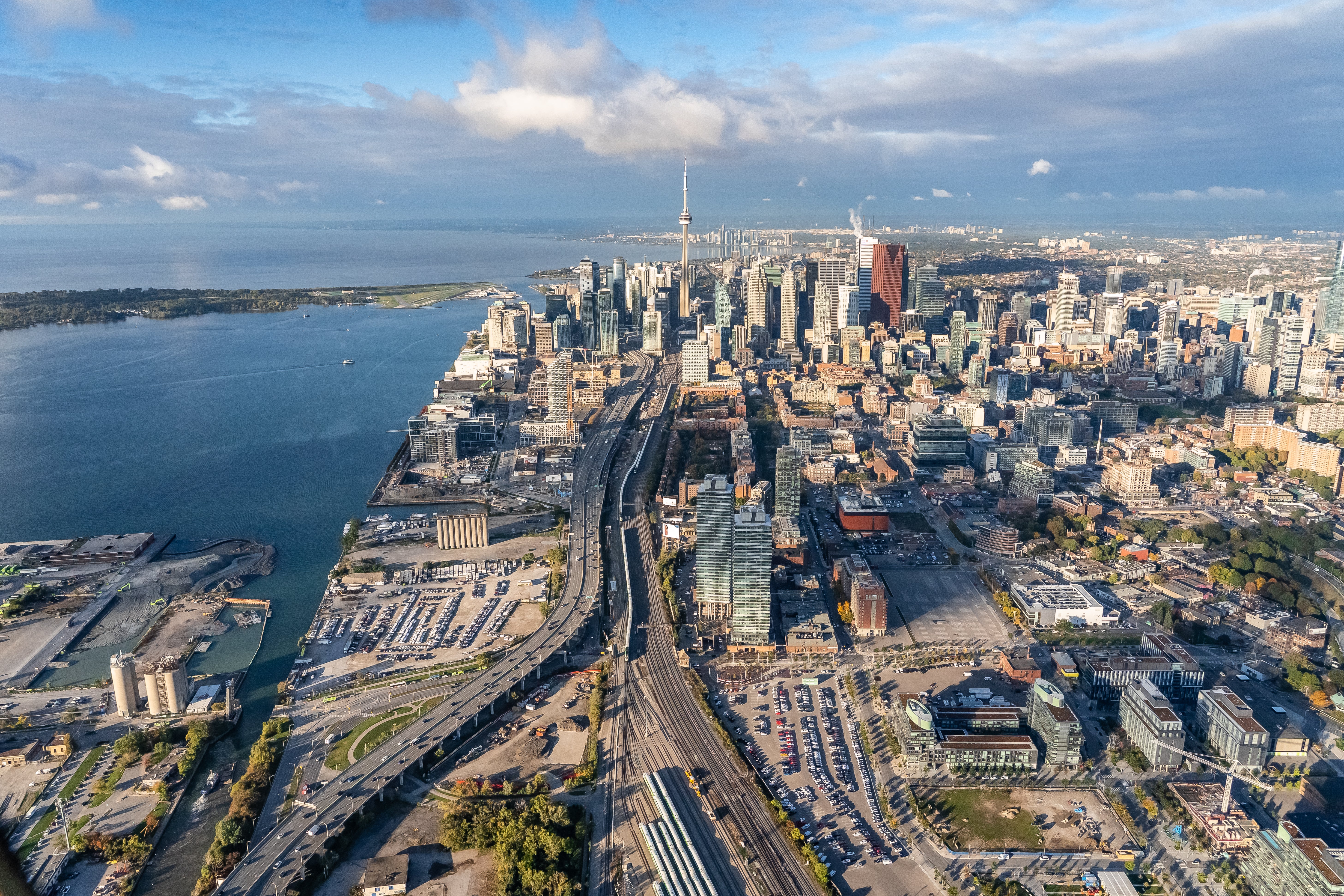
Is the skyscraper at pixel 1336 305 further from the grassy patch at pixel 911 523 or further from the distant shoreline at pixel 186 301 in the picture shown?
the distant shoreline at pixel 186 301

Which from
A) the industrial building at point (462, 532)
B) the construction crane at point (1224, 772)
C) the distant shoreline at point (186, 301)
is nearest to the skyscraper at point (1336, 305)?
the construction crane at point (1224, 772)

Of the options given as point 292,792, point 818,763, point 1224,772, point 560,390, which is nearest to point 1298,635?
point 1224,772

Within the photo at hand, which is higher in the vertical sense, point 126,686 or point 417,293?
point 417,293

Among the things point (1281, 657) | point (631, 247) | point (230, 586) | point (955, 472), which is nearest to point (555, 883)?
point (230, 586)

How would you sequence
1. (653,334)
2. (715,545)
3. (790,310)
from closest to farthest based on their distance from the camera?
(715,545), (653,334), (790,310)

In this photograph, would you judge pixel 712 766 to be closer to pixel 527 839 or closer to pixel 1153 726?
pixel 527 839

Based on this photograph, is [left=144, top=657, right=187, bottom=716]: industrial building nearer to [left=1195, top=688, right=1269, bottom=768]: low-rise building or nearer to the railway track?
the railway track

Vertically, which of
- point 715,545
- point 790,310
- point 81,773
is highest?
point 790,310
